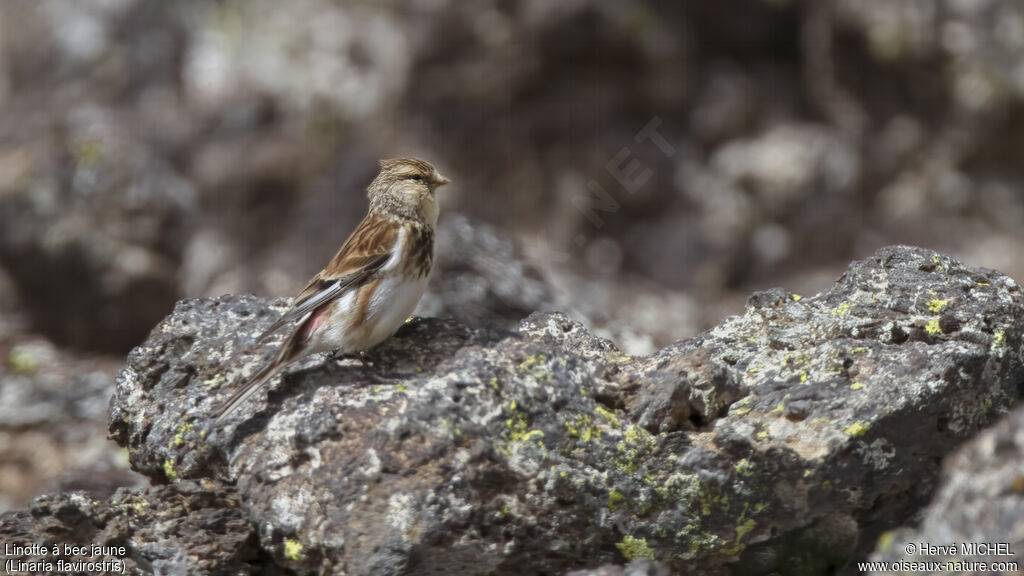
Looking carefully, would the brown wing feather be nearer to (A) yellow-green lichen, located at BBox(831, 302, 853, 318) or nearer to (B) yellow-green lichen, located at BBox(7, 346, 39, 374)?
(A) yellow-green lichen, located at BBox(831, 302, 853, 318)

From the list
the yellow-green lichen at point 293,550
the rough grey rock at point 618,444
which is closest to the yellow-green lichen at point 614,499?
the rough grey rock at point 618,444

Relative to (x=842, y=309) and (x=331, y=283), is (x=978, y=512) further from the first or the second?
(x=331, y=283)

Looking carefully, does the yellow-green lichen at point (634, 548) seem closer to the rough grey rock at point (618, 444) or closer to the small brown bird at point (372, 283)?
the rough grey rock at point (618, 444)

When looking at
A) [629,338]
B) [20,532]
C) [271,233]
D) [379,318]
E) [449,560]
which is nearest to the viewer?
[449,560]

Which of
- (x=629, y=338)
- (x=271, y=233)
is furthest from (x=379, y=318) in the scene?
(x=271, y=233)

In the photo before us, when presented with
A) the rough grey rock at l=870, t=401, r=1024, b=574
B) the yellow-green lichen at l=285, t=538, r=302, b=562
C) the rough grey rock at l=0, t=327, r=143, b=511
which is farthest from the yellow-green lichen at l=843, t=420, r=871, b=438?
the rough grey rock at l=0, t=327, r=143, b=511

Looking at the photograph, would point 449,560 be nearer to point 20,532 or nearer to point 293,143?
point 20,532

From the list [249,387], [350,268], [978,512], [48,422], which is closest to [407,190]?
[350,268]
